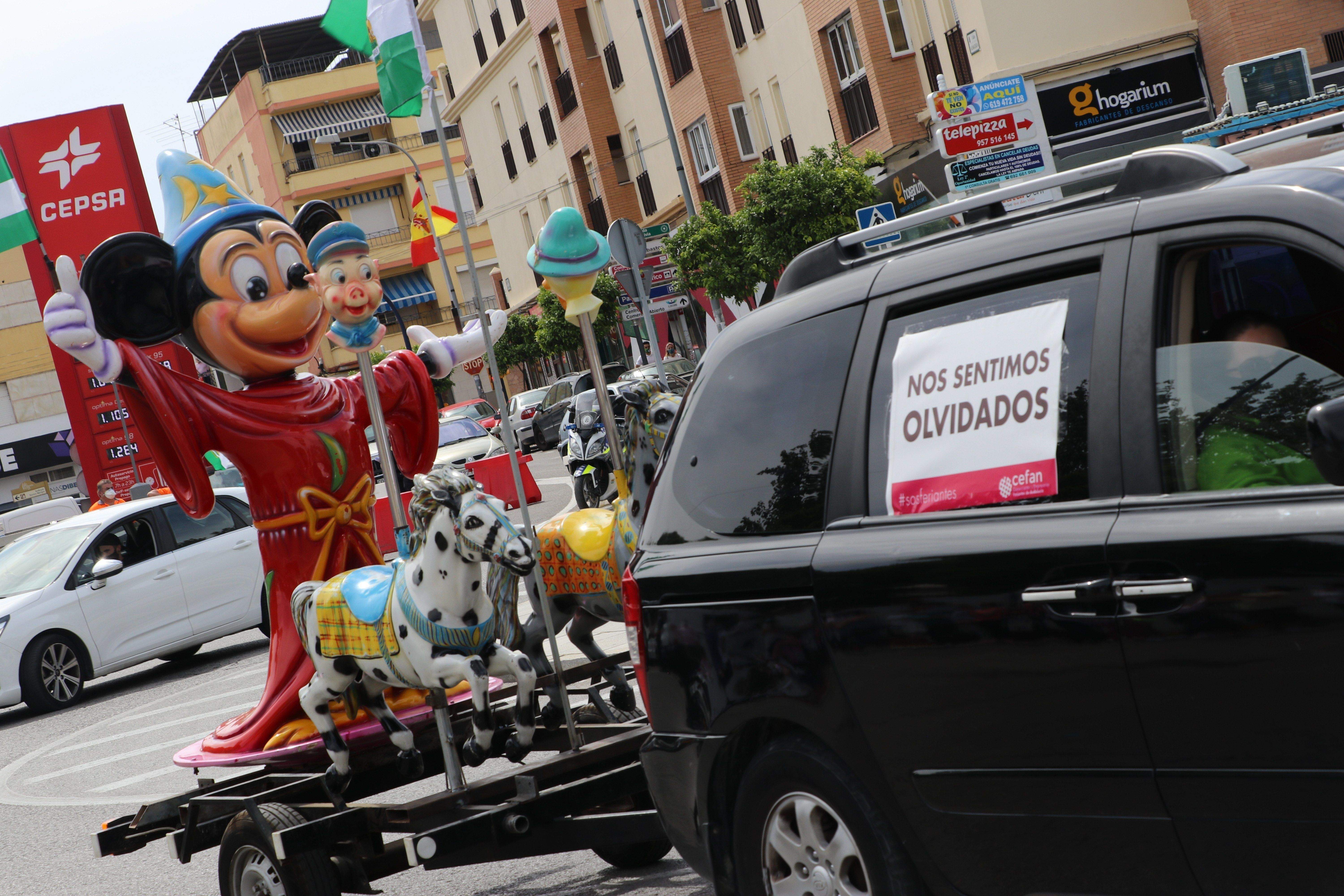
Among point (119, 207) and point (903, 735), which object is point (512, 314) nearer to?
point (119, 207)

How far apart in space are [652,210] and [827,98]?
43.2 feet

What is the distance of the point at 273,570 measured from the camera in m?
6.81

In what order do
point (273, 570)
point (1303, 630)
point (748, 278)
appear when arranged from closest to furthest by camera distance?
point (1303, 630)
point (273, 570)
point (748, 278)

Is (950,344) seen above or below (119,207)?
below

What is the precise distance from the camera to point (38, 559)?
1441cm

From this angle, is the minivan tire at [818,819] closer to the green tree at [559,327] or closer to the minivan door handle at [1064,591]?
the minivan door handle at [1064,591]

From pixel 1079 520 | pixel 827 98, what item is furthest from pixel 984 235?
pixel 827 98

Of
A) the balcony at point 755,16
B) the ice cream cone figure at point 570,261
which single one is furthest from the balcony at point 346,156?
the ice cream cone figure at point 570,261

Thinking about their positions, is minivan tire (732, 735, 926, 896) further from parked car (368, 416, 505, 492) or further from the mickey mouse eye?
parked car (368, 416, 505, 492)

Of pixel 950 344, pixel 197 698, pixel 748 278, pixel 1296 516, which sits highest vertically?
pixel 748 278

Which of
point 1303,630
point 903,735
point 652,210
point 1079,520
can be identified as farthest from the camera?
point 652,210

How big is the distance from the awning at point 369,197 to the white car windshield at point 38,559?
56665 millimetres

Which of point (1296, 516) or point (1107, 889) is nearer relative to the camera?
point (1296, 516)

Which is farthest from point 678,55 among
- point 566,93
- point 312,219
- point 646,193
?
point 312,219
